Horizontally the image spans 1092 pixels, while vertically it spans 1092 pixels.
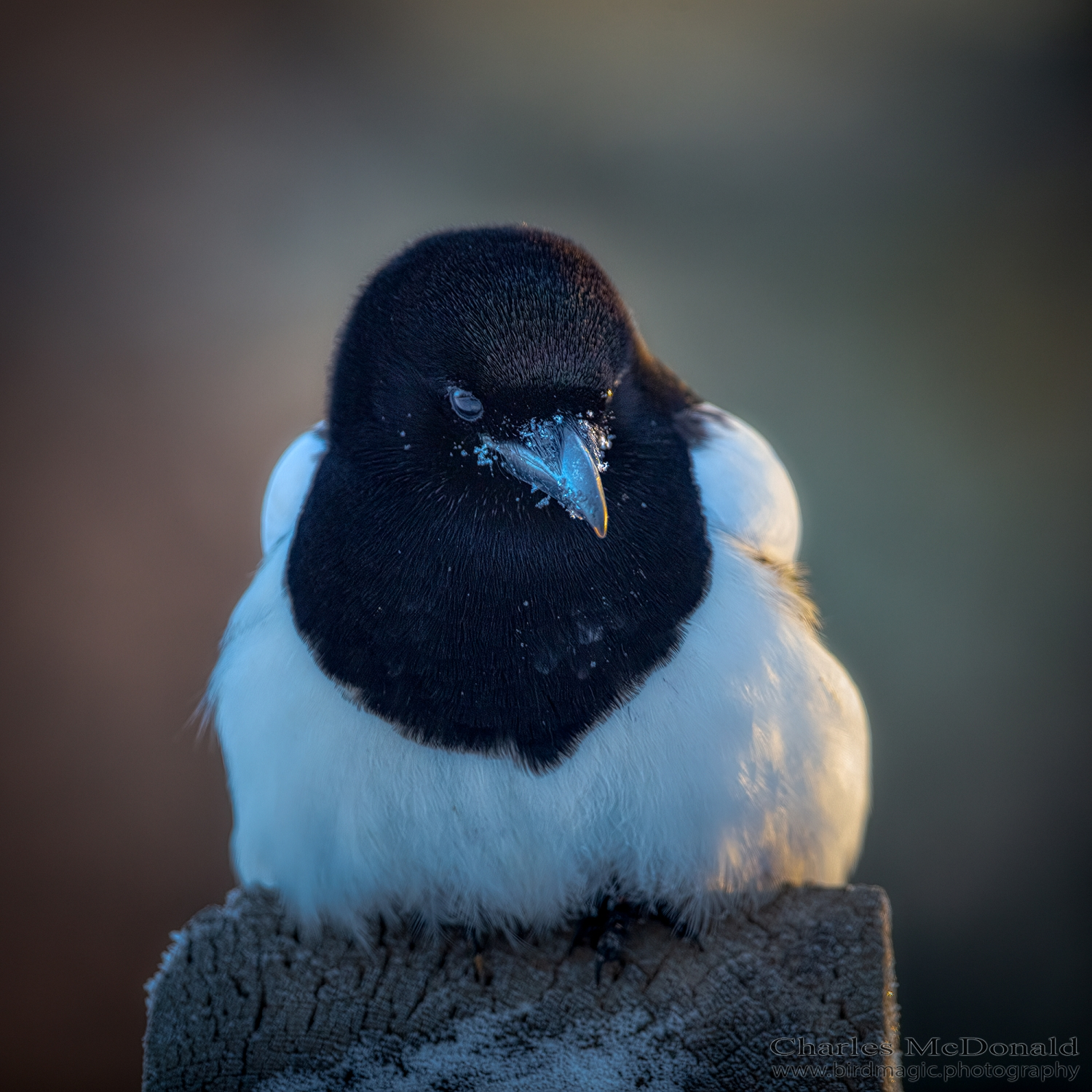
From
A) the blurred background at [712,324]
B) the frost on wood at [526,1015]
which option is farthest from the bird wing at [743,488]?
the blurred background at [712,324]

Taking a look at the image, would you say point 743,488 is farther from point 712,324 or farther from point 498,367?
point 712,324

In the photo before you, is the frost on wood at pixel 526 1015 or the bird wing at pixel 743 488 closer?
the frost on wood at pixel 526 1015

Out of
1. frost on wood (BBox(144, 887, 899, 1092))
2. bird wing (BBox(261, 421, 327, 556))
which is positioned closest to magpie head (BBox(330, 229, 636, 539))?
bird wing (BBox(261, 421, 327, 556))

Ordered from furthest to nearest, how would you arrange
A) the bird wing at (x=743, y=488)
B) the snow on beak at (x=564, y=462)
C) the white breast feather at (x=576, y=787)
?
the bird wing at (x=743, y=488) < the white breast feather at (x=576, y=787) < the snow on beak at (x=564, y=462)

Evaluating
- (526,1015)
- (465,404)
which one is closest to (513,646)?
(465,404)

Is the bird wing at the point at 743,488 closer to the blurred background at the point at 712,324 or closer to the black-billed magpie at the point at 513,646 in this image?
the black-billed magpie at the point at 513,646

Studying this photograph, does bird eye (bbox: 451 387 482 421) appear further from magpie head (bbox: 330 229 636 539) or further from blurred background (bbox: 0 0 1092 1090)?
blurred background (bbox: 0 0 1092 1090)
